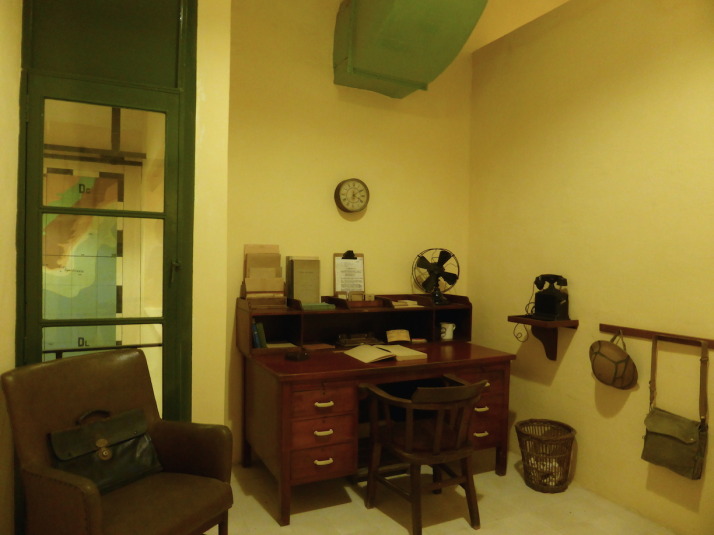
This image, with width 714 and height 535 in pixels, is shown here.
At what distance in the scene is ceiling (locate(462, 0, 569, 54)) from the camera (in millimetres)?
3172

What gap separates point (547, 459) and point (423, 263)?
145 centimetres

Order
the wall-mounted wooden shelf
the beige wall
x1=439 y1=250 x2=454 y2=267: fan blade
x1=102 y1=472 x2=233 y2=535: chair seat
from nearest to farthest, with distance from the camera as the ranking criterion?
x1=102 y1=472 x2=233 y2=535: chair seat
the beige wall
the wall-mounted wooden shelf
x1=439 y1=250 x2=454 y2=267: fan blade

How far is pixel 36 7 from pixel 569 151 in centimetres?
290

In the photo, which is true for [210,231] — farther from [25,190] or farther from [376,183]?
[376,183]

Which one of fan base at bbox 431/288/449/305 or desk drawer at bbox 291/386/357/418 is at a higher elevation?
fan base at bbox 431/288/449/305

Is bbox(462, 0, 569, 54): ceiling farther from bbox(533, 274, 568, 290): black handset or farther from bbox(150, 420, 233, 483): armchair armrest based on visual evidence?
bbox(150, 420, 233, 483): armchair armrest

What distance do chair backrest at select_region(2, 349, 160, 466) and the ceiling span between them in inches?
116

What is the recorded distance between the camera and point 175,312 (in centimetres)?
242

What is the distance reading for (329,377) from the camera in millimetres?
2574

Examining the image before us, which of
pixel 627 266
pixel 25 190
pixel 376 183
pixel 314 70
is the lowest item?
pixel 627 266

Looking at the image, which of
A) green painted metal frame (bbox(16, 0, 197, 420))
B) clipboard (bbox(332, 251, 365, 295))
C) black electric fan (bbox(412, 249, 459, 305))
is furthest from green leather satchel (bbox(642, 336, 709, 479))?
green painted metal frame (bbox(16, 0, 197, 420))

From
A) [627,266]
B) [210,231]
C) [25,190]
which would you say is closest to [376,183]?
[210,231]

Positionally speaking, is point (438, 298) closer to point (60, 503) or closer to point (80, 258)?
point (80, 258)

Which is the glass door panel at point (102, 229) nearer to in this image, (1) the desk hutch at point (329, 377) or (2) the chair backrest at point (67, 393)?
(2) the chair backrest at point (67, 393)
